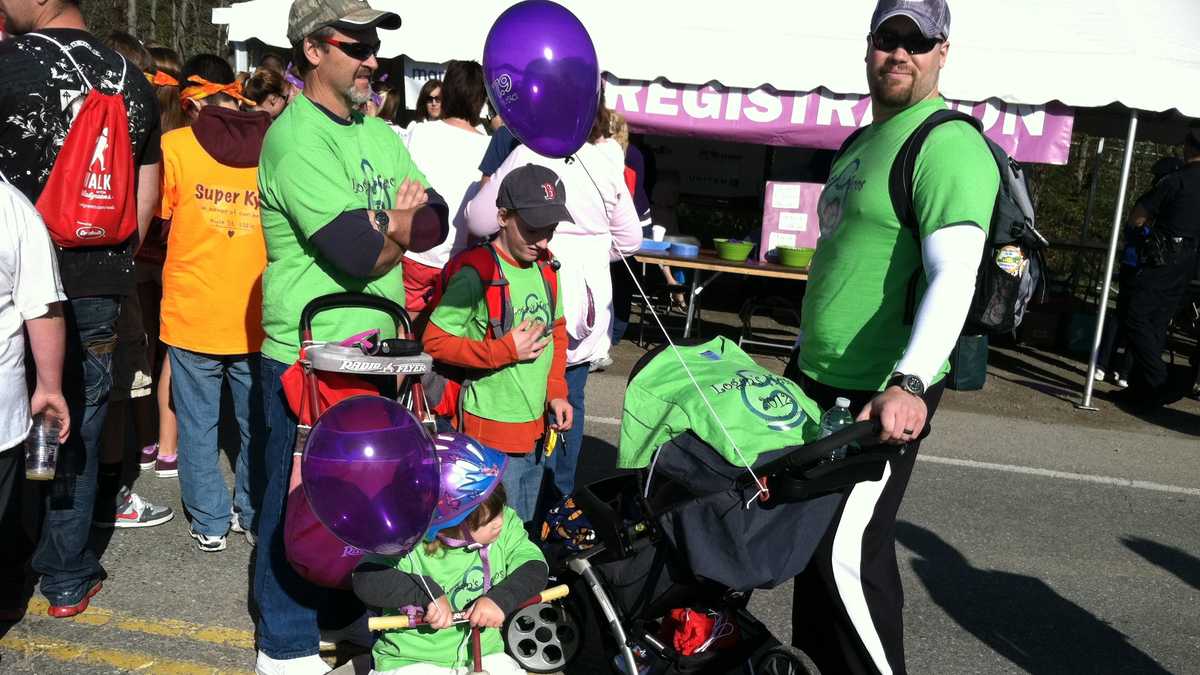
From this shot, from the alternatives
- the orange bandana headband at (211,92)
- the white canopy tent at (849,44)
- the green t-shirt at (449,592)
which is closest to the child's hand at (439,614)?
the green t-shirt at (449,592)

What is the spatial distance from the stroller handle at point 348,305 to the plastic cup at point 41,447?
1.04 metres

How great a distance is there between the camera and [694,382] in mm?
3156

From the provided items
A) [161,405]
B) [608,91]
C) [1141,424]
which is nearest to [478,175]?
[161,405]

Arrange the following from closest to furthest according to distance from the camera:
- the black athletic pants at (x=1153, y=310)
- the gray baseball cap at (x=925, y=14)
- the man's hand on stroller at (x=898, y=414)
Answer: the man's hand on stroller at (x=898, y=414) → the gray baseball cap at (x=925, y=14) → the black athletic pants at (x=1153, y=310)

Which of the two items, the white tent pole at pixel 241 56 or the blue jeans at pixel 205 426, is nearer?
the blue jeans at pixel 205 426

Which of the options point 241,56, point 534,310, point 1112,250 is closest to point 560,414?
point 534,310

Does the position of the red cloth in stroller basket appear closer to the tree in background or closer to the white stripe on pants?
the white stripe on pants

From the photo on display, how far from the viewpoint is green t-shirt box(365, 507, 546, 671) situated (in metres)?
3.24

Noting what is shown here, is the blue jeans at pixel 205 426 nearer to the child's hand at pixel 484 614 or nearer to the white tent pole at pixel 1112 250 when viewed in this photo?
the child's hand at pixel 484 614

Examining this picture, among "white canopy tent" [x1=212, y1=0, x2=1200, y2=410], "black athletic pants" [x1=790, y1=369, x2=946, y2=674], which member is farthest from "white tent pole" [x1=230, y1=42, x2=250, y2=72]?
"black athletic pants" [x1=790, y1=369, x2=946, y2=674]

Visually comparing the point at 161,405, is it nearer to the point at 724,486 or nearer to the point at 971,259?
the point at 724,486

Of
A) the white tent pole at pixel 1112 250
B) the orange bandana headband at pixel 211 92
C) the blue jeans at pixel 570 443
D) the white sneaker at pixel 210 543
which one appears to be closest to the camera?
the white sneaker at pixel 210 543

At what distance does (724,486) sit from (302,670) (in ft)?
5.45

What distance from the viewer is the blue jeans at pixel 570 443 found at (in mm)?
4926
